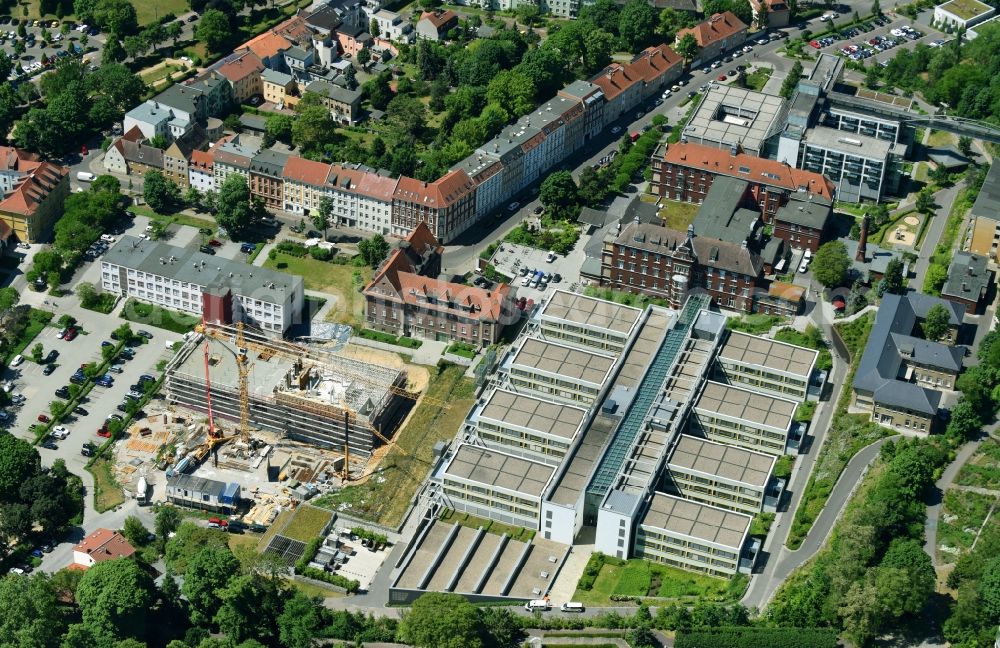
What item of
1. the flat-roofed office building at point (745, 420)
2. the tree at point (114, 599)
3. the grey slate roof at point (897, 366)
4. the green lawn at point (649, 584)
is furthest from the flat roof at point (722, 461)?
the tree at point (114, 599)

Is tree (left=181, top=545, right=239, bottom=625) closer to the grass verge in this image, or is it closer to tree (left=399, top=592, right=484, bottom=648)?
the grass verge

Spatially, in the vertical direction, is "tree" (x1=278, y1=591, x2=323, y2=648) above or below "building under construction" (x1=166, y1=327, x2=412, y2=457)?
below

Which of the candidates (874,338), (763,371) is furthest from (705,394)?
(874,338)

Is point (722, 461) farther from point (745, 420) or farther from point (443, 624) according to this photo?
point (443, 624)

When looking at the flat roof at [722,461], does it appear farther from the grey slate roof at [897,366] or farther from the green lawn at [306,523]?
the green lawn at [306,523]

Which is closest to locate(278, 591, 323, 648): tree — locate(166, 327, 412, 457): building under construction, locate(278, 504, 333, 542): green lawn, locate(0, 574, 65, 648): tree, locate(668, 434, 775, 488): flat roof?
locate(278, 504, 333, 542): green lawn

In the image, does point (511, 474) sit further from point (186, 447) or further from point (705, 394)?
point (186, 447)
